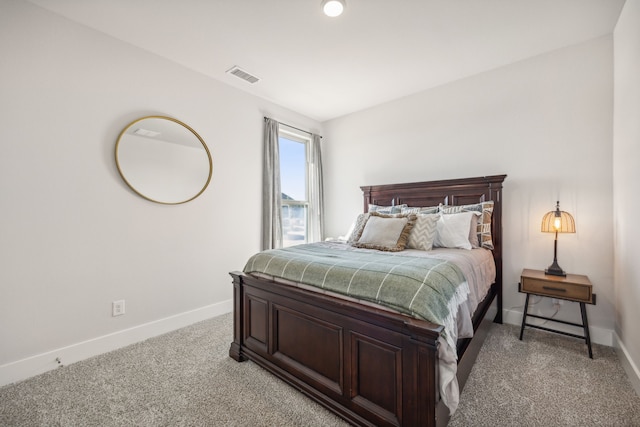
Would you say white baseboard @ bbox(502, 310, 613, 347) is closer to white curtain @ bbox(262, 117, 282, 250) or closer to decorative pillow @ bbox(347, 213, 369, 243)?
decorative pillow @ bbox(347, 213, 369, 243)

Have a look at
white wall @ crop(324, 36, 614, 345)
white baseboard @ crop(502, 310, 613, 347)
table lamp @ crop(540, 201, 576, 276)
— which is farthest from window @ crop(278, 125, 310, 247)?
table lamp @ crop(540, 201, 576, 276)

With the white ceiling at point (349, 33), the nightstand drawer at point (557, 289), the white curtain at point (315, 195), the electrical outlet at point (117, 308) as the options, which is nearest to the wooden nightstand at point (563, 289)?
the nightstand drawer at point (557, 289)

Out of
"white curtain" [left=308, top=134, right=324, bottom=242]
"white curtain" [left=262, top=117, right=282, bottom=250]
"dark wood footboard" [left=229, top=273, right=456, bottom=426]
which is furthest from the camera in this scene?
"white curtain" [left=308, top=134, right=324, bottom=242]

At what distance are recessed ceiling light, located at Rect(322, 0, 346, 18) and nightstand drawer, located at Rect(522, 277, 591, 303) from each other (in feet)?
8.92

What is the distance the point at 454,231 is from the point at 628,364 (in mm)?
1402

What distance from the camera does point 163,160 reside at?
2676 millimetres

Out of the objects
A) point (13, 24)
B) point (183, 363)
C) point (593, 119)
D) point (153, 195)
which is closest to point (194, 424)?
point (183, 363)

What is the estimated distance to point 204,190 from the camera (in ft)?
9.82

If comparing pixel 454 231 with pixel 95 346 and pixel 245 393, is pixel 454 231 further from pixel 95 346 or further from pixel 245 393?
pixel 95 346

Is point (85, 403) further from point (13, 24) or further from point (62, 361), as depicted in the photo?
point (13, 24)

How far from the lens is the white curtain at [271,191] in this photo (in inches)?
140

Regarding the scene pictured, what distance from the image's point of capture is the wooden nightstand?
2.13 metres

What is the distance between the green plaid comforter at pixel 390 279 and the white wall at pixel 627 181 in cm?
126

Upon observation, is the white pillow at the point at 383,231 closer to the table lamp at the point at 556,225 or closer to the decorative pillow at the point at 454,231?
the decorative pillow at the point at 454,231
